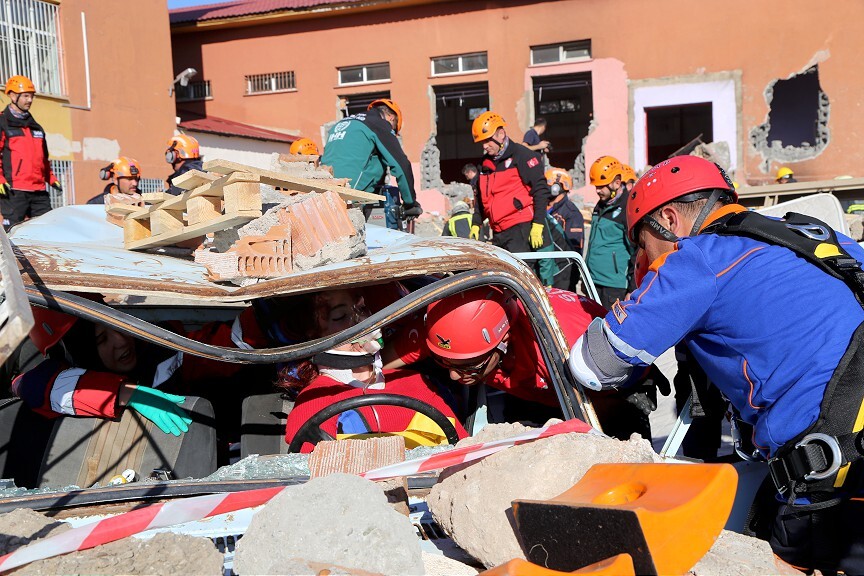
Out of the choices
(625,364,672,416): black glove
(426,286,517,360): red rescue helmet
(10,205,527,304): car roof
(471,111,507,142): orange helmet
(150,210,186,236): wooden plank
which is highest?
(471,111,507,142): orange helmet

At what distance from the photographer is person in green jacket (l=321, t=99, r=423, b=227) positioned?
688cm

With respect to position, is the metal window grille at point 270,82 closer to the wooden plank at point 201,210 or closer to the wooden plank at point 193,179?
the wooden plank at point 193,179

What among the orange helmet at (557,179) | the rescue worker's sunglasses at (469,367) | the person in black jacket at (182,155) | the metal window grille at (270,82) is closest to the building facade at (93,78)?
the metal window grille at (270,82)

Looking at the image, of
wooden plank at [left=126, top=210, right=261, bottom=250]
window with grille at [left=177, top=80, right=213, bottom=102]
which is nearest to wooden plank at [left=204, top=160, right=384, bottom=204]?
wooden plank at [left=126, top=210, right=261, bottom=250]

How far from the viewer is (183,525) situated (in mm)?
2385

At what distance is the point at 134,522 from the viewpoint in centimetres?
213

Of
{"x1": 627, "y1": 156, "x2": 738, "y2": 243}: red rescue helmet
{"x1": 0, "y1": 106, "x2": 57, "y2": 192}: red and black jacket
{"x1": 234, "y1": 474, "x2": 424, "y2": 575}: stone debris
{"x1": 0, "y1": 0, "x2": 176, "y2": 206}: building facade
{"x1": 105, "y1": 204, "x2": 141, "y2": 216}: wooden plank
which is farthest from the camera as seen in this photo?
{"x1": 0, "y1": 0, "x2": 176, "y2": 206}: building facade

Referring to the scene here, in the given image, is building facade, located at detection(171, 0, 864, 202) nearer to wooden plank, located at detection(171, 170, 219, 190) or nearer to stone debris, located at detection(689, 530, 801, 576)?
wooden plank, located at detection(171, 170, 219, 190)

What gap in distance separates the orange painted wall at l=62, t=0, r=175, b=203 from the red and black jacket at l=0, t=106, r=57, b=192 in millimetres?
6798

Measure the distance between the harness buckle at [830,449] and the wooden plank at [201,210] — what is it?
239 cm

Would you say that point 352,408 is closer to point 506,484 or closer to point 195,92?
point 506,484

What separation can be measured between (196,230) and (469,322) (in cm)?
118

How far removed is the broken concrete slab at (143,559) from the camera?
6.14 ft

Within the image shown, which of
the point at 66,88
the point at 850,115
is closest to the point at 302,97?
the point at 66,88
